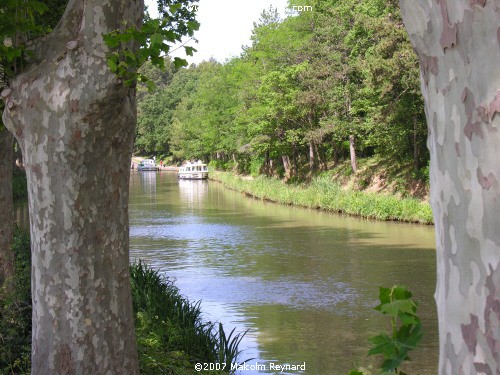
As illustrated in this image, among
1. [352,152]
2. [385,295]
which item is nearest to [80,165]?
[385,295]

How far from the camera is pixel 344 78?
37.8 m

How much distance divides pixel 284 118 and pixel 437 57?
1663 inches

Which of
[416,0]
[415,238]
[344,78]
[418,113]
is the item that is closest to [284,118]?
[344,78]

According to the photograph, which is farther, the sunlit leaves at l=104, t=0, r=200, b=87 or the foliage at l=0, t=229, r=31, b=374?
the foliage at l=0, t=229, r=31, b=374

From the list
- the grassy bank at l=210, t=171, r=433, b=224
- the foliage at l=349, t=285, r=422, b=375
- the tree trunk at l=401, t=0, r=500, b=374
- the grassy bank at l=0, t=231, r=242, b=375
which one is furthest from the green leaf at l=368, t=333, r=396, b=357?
the grassy bank at l=210, t=171, r=433, b=224

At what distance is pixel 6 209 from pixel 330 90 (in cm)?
2930

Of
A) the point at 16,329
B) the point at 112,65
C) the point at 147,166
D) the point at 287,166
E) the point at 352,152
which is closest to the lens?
the point at 112,65

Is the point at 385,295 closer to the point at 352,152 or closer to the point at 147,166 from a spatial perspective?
the point at 352,152

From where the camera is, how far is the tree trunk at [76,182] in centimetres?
523

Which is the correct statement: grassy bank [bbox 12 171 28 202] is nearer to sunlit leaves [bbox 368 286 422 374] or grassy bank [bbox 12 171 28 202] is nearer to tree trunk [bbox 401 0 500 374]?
sunlit leaves [bbox 368 286 422 374]

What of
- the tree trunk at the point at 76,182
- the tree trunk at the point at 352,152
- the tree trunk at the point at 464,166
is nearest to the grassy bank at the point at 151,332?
the tree trunk at the point at 76,182

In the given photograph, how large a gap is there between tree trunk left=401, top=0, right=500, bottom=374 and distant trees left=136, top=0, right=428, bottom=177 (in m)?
27.0

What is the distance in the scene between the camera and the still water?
1220 cm

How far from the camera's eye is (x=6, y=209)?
34.3 feet
